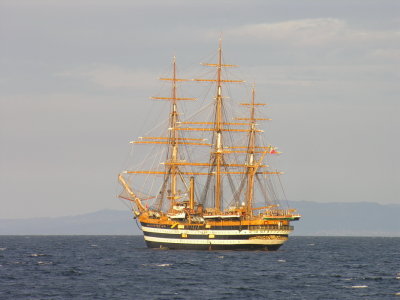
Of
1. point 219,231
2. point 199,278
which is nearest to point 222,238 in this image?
point 219,231

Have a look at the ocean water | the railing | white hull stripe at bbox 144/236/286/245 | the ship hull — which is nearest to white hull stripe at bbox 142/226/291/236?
the ship hull

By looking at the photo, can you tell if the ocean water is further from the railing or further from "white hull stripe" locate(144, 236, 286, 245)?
the railing

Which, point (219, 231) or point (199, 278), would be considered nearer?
point (199, 278)

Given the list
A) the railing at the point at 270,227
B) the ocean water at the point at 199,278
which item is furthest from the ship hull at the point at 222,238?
the ocean water at the point at 199,278

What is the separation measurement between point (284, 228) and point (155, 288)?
50.5 meters

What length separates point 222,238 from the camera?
129 m

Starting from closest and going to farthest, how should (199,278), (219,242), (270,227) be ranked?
(199,278) < (270,227) < (219,242)

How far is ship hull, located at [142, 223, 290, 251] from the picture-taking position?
127500 millimetres

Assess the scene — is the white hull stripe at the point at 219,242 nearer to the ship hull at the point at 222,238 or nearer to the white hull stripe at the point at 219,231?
the ship hull at the point at 222,238

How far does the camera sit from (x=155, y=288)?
82750mm

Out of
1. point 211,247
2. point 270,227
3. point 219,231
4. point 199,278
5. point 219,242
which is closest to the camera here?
point 199,278

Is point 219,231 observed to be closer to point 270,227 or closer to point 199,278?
point 270,227

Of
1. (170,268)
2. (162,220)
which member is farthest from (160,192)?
(170,268)

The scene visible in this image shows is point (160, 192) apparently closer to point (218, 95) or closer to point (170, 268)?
point (218, 95)
